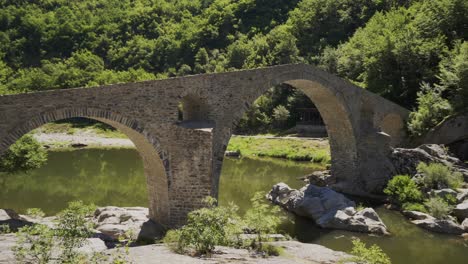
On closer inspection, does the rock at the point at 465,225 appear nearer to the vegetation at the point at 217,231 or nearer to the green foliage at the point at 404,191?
the green foliage at the point at 404,191

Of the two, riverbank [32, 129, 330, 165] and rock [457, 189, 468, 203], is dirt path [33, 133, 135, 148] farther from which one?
rock [457, 189, 468, 203]

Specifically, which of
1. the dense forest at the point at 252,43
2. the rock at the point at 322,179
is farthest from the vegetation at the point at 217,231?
the dense forest at the point at 252,43

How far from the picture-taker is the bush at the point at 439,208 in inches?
627

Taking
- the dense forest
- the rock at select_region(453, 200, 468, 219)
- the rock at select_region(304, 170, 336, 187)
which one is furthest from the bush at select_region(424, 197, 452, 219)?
the dense forest

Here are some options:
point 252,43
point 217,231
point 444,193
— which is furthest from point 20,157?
point 252,43

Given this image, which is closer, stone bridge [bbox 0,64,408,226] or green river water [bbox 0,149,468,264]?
stone bridge [bbox 0,64,408,226]

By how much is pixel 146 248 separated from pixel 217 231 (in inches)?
69.4

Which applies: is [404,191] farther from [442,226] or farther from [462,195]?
[442,226]

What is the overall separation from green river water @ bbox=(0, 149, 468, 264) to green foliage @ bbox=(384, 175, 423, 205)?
95cm

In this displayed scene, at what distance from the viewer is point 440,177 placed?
61.0 feet

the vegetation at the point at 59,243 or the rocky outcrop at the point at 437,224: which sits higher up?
the vegetation at the point at 59,243

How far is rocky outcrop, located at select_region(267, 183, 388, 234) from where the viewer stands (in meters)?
15.7

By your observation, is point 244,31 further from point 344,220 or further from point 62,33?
point 344,220

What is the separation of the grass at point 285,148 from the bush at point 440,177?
500 inches
